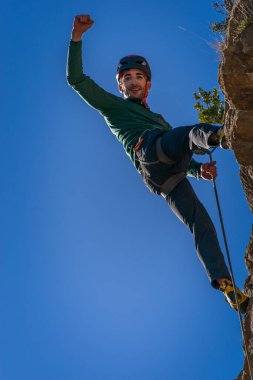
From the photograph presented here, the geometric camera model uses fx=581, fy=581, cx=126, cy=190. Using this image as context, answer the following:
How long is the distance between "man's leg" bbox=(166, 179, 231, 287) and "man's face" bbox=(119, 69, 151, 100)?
5.11 ft


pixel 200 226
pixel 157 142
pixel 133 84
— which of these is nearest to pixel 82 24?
pixel 133 84

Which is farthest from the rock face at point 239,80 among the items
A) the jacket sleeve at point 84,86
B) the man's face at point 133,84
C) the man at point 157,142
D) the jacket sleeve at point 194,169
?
the man's face at point 133,84

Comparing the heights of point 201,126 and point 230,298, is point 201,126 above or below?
above

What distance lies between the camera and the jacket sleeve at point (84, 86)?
271 inches

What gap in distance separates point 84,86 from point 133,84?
2.79 ft

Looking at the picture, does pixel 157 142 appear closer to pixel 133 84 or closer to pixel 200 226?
pixel 200 226

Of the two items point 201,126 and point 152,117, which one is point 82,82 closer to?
point 152,117

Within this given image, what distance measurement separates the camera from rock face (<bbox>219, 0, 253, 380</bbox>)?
524cm

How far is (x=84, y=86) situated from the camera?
7.21 metres

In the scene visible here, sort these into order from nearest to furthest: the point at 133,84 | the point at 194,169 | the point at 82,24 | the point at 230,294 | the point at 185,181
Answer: the point at 230,294, the point at 82,24, the point at 185,181, the point at 194,169, the point at 133,84

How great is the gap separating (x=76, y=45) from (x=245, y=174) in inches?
97.3

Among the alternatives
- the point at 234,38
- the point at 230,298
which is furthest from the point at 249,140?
the point at 230,298

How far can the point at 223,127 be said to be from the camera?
5680 mm

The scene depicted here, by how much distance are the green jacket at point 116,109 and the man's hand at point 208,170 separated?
0.31m
